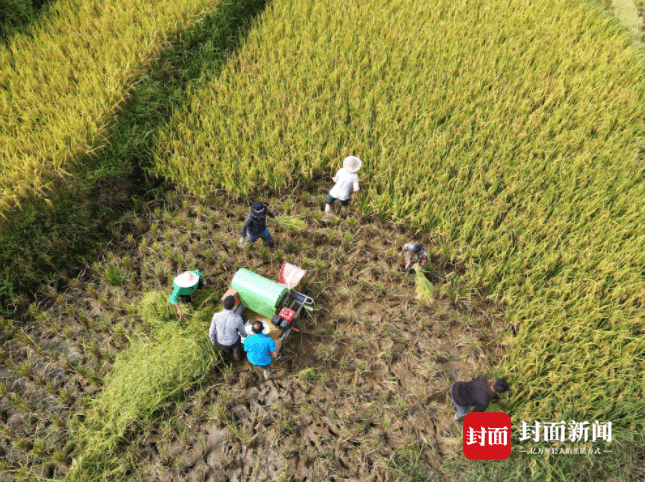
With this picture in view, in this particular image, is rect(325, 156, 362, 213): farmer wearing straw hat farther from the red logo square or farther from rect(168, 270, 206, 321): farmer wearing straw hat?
the red logo square

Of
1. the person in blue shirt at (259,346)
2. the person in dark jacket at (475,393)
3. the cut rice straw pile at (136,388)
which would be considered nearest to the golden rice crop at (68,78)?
the cut rice straw pile at (136,388)

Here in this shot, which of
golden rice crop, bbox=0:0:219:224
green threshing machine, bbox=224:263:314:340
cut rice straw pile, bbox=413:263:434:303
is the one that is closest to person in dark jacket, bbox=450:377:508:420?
cut rice straw pile, bbox=413:263:434:303

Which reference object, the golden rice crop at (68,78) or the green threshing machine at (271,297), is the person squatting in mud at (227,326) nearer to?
the green threshing machine at (271,297)

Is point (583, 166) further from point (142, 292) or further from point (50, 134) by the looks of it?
point (50, 134)

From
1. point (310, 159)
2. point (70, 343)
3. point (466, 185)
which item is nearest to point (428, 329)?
point (466, 185)

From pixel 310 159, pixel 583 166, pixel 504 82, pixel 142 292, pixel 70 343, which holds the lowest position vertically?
pixel 70 343
